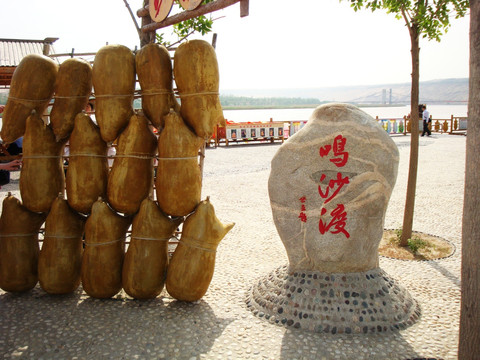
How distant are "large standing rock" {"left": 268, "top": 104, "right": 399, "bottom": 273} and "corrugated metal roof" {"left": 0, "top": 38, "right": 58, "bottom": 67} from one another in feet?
37.0

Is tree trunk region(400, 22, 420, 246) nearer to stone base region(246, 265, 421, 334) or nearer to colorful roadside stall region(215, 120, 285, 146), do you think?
stone base region(246, 265, 421, 334)

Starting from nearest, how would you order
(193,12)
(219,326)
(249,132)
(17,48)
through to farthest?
1. (219,326)
2. (193,12)
3. (17,48)
4. (249,132)

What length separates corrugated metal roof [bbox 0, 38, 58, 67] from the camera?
1271cm

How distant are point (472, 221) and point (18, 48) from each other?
555 inches

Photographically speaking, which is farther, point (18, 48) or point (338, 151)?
point (18, 48)

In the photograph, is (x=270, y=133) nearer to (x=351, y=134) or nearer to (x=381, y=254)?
(x=381, y=254)

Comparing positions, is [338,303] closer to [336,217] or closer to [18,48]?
[336,217]

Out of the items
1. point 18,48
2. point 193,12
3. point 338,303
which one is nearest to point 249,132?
point 18,48

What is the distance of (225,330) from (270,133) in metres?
15.3

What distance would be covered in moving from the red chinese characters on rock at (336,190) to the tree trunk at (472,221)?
1345mm

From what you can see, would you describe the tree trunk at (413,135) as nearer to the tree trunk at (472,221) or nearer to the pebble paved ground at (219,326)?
the pebble paved ground at (219,326)

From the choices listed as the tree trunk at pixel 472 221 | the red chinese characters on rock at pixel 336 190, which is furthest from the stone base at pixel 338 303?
the tree trunk at pixel 472 221

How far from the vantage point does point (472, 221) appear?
2238 mm

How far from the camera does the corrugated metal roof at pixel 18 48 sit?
12.7m
